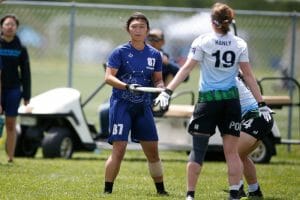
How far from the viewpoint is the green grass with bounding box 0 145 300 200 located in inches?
419

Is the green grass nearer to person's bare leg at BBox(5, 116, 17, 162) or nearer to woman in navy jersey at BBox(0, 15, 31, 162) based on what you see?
person's bare leg at BBox(5, 116, 17, 162)

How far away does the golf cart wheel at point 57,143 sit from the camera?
15.2m

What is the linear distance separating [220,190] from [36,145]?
5130mm

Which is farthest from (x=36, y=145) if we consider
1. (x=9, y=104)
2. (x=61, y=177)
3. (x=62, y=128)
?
(x=61, y=177)

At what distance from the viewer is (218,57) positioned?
379 inches

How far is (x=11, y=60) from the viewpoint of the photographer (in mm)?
14258

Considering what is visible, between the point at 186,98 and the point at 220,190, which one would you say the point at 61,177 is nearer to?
the point at 220,190

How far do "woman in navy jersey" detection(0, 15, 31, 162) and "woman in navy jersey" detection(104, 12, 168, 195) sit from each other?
397 cm

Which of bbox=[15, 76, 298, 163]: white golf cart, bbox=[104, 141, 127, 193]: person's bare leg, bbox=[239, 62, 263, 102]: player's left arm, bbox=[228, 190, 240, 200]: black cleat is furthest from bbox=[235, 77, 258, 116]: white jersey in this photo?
bbox=[15, 76, 298, 163]: white golf cart

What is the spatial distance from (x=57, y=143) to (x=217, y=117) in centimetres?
586

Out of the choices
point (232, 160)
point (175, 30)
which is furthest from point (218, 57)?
point (175, 30)

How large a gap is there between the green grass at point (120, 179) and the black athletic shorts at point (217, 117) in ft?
3.47

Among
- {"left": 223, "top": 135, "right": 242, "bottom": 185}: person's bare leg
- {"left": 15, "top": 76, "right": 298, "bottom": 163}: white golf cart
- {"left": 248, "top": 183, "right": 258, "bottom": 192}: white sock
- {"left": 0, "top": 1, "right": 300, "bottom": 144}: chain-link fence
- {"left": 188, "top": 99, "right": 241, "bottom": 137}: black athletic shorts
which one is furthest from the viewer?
{"left": 0, "top": 1, "right": 300, "bottom": 144}: chain-link fence

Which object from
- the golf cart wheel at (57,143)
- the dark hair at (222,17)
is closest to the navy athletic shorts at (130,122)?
the dark hair at (222,17)
